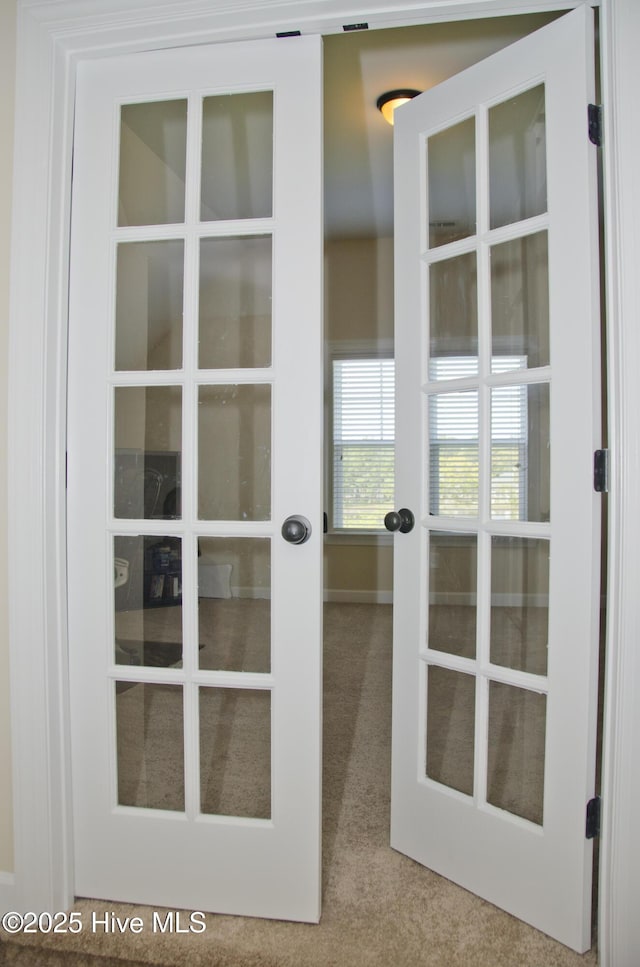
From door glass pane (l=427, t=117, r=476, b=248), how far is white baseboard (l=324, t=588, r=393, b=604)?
4039 mm

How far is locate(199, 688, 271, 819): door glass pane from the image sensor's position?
1606 millimetres

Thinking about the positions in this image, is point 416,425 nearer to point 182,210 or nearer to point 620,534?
point 620,534

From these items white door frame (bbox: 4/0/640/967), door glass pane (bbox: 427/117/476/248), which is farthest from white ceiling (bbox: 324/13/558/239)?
white door frame (bbox: 4/0/640/967)

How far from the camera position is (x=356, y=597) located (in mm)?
5566

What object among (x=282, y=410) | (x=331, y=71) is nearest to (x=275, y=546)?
(x=282, y=410)

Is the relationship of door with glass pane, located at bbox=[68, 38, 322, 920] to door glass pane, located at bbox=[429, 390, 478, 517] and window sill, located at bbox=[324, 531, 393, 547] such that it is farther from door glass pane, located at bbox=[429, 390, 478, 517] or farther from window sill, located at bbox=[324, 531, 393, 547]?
window sill, located at bbox=[324, 531, 393, 547]

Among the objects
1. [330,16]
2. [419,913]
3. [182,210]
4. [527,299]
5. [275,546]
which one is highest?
[330,16]

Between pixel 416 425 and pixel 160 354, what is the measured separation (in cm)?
70

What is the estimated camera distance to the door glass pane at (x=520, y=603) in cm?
158

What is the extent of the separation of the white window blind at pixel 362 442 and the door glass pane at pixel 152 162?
392 cm

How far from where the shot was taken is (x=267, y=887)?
160cm

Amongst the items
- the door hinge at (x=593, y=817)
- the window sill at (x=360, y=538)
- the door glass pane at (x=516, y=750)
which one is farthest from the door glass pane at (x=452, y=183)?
the window sill at (x=360, y=538)

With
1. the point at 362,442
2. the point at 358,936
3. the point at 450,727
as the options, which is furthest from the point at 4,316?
the point at 362,442

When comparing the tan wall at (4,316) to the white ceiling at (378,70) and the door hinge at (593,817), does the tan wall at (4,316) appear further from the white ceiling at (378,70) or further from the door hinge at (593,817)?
the door hinge at (593,817)
